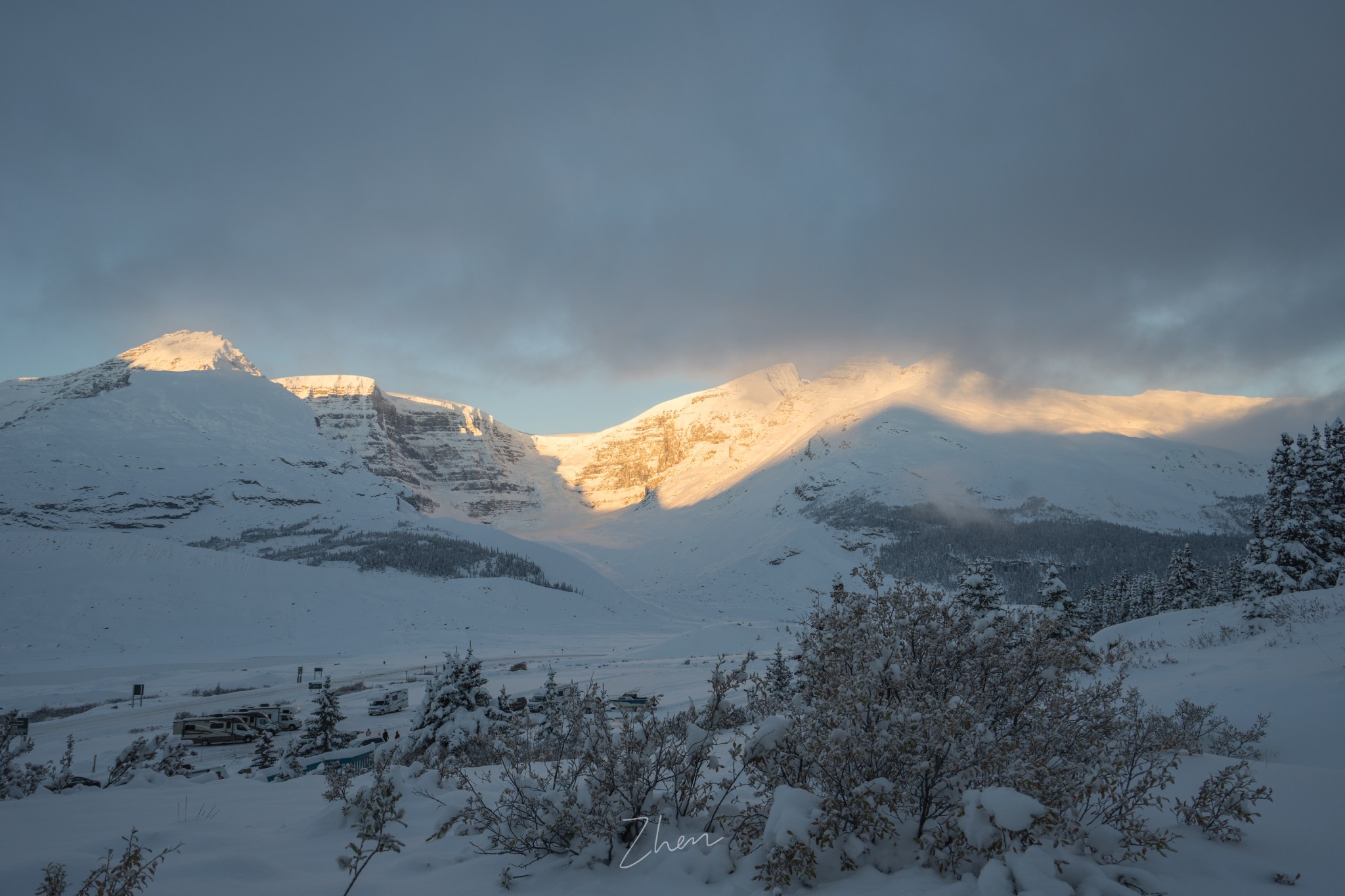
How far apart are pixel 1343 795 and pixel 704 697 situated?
48.1 ft

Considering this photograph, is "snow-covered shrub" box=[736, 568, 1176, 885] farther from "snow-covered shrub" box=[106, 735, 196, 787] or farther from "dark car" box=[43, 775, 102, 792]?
"snow-covered shrub" box=[106, 735, 196, 787]

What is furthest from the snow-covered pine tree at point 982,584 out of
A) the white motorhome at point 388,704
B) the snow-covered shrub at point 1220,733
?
the white motorhome at point 388,704

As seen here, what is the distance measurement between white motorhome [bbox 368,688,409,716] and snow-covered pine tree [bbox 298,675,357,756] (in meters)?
7.65

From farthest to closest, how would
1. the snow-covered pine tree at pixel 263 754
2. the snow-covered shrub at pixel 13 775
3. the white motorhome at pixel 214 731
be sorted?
the white motorhome at pixel 214 731 < the snow-covered pine tree at pixel 263 754 < the snow-covered shrub at pixel 13 775

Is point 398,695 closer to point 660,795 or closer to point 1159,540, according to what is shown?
point 660,795

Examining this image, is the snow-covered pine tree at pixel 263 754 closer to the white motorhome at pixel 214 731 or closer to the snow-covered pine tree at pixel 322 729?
the snow-covered pine tree at pixel 322 729

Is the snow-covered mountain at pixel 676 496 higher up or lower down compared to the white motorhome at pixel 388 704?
higher up

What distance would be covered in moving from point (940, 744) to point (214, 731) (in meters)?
22.9

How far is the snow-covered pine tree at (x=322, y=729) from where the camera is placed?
14.8 meters

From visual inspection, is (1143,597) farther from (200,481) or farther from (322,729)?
(200,481)

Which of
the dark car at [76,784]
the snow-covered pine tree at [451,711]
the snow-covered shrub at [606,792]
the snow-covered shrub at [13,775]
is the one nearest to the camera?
the snow-covered shrub at [606,792]

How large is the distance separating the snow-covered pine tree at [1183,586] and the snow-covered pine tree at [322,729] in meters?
49.4

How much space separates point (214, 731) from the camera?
19250mm

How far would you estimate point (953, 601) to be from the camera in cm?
502
